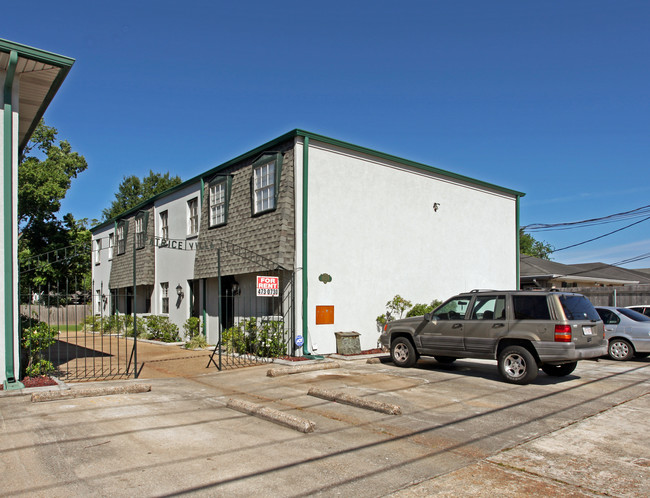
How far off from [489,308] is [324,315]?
17.2ft

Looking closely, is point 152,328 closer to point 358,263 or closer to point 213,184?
point 213,184

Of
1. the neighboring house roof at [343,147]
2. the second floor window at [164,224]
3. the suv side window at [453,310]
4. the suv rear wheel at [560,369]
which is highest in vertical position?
the neighboring house roof at [343,147]

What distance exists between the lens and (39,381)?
33.1 ft

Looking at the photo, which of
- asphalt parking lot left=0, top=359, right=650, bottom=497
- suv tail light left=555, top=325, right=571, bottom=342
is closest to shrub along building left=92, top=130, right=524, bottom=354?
asphalt parking lot left=0, top=359, right=650, bottom=497

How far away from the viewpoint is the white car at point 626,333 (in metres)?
13.8

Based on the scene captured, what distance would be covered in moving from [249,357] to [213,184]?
23.0 feet

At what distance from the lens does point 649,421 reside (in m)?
7.65

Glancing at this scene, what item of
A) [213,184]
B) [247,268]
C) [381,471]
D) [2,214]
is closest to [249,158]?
[213,184]

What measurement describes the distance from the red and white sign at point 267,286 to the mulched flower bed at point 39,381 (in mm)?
5031

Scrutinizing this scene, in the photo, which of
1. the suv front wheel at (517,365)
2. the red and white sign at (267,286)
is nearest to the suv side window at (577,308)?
the suv front wheel at (517,365)

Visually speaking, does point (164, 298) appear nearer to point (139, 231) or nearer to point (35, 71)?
point (139, 231)

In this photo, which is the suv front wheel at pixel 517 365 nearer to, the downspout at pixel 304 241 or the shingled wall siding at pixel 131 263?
the downspout at pixel 304 241

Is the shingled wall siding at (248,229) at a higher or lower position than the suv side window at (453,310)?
higher

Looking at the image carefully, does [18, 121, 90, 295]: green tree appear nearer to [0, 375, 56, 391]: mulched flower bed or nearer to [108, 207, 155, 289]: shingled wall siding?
[108, 207, 155, 289]: shingled wall siding
